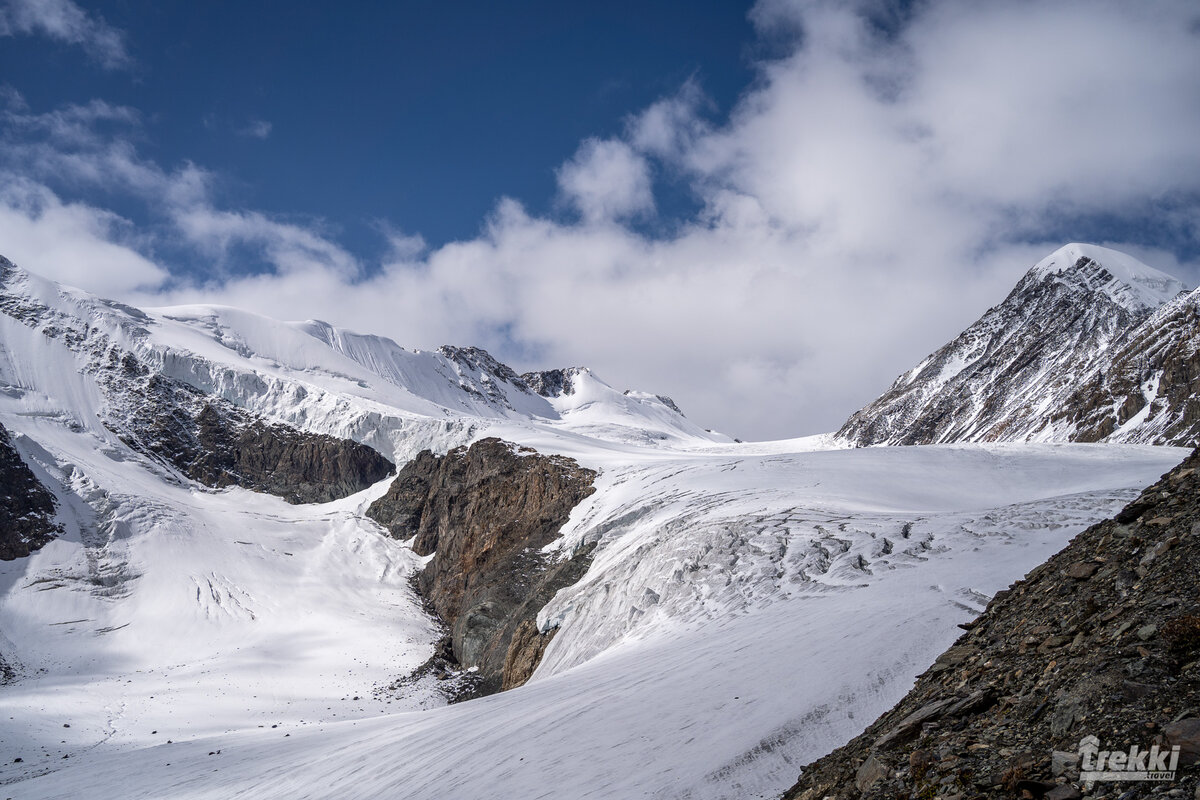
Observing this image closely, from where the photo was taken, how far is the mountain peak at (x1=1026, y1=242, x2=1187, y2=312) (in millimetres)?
134375

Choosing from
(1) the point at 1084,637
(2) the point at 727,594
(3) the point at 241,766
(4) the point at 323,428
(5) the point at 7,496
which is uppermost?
(4) the point at 323,428

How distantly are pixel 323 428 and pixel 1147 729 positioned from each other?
105m

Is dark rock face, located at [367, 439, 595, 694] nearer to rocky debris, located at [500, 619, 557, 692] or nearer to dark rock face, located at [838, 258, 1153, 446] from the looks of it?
rocky debris, located at [500, 619, 557, 692]

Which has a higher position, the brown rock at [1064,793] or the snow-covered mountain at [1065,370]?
the snow-covered mountain at [1065,370]

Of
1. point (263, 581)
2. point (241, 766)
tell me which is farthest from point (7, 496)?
point (241, 766)

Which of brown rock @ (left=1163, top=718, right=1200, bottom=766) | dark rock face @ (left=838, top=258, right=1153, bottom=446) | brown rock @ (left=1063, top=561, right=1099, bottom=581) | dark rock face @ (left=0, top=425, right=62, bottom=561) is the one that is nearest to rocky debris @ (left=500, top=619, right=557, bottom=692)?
brown rock @ (left=1063, top=561, right=1099, bottom=581)

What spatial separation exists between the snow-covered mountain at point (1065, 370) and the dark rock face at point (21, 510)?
106 metres

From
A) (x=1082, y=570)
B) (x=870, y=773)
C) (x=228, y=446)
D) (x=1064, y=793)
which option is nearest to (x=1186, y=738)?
(x=1064, y=793)

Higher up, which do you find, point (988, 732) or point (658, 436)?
point (658, 436)

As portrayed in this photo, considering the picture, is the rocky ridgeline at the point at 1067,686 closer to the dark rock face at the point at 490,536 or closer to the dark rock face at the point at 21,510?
the dark rock face at the point at 490,536

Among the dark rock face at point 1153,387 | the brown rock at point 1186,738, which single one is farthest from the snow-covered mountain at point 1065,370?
the brown rock at point 1186,738

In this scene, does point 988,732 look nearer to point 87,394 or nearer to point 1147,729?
point 1147,729

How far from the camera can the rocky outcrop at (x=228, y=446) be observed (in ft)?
300

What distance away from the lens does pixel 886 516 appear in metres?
28.6
